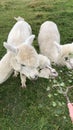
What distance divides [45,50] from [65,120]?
2247 millimetres

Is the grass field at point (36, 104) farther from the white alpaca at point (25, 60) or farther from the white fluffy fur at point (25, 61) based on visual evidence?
the white alpaca at point (25, 60)

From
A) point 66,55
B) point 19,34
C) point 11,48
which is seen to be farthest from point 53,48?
point 11,48

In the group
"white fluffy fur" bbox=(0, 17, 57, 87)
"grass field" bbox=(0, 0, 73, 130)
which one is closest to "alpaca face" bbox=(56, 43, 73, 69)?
"grass field" bbox=(0, 0, 73, 130)

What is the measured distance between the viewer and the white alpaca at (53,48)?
6.73 meters

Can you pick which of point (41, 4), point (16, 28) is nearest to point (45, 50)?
point (16, 28)

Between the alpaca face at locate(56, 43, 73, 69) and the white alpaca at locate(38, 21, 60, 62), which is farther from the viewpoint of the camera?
the white alpaca at locate(38, 21, 60, 62)

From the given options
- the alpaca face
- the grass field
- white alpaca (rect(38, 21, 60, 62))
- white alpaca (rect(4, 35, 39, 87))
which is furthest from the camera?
white alpaca (rect(38, 21, 60, 62))

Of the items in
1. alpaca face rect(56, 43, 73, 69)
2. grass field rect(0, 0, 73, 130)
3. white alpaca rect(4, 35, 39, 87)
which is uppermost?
white alpaca rect(4, 35, 39, 87)

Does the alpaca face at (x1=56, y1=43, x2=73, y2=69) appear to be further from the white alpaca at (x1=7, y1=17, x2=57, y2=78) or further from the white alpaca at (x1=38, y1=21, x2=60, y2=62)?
the white alpaca at (x1=7, y1=17, x2=57, y2=78)

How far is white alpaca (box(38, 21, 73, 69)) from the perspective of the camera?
6.73 metres

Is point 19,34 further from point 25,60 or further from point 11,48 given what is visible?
point 25,60

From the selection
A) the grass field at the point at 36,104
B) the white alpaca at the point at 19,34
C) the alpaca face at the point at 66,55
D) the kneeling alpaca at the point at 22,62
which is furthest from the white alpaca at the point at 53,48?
the kneeling alpaca at the point at 22,62

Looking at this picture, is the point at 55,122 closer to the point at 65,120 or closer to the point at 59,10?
the point at 65,120

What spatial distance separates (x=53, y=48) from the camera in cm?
725
